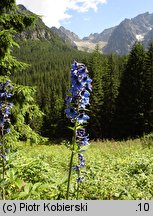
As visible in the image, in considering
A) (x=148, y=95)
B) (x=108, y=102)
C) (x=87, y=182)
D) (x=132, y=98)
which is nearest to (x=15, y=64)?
(x=87, y=182)

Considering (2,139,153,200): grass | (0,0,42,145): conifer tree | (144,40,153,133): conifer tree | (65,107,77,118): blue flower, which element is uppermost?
(144,40,153,133): conifer tree

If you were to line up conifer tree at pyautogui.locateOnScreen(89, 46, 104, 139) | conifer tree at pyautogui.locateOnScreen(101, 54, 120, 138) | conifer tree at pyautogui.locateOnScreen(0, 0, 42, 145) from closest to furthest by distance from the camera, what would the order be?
conifer tree at pyautogui.locateOnScreen(0, 0, 42, 145) < conifer tree at pyautogui.locateOnScreen(101, 54, 120, 138) < conifer tree at pyautogui.locateOnScreen(89, 46, 104, 139)

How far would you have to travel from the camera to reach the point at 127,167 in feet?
32.6

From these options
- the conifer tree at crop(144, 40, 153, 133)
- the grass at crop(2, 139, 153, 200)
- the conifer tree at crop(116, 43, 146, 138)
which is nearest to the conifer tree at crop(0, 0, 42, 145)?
the grass at crop(2, 139, 153, 200)

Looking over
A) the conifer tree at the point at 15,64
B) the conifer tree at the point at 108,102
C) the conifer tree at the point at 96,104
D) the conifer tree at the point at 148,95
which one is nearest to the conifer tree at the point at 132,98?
the conifer tree at the point at 148,95

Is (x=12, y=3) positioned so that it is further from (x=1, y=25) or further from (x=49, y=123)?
(x=49, y=123)

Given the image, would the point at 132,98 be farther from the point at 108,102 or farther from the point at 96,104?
the point at 108,102

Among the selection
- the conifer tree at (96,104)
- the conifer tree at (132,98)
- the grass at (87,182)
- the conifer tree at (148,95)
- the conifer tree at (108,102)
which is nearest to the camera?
the grass at (87,182)

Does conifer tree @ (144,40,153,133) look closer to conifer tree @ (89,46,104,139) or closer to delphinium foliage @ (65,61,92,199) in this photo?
conifer tree @ (89,46,104,139)

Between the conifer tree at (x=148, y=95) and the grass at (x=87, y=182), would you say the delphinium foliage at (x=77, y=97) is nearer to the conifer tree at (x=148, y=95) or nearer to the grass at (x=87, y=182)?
the grass at (x=87, y=182)

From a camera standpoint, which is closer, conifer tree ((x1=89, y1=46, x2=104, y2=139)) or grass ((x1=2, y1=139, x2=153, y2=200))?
grass ((x1=2, y1=139, x2=153, y2=200))

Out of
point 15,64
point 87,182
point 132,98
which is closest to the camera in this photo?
point 87,182

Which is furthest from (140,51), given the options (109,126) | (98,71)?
(109,126)

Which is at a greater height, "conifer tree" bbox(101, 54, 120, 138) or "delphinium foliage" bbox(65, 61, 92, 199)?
"conifer tree" bbox(101, 54, 120, 138)
